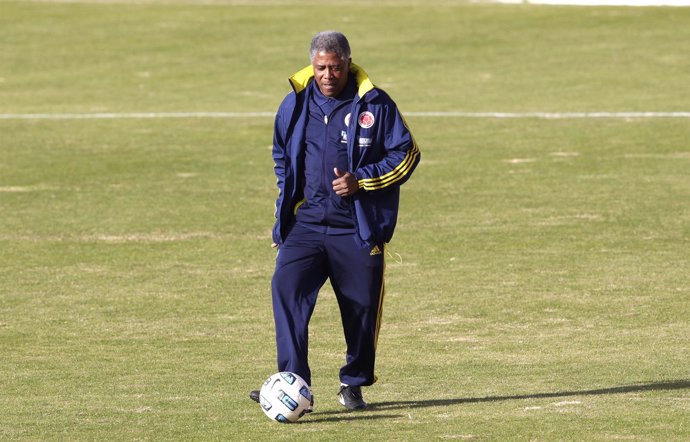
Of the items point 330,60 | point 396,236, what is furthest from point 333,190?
point 396,236

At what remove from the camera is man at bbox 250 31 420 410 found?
29.2ft

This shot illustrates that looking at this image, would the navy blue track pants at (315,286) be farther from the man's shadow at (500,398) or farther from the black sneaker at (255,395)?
the black sneaker at (255,395)

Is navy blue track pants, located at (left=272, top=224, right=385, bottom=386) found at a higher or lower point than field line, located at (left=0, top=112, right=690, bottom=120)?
higher

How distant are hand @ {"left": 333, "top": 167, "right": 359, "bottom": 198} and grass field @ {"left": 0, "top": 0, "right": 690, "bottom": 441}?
51.9 inches

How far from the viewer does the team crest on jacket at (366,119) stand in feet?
29.1

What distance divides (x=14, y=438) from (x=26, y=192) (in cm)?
1216

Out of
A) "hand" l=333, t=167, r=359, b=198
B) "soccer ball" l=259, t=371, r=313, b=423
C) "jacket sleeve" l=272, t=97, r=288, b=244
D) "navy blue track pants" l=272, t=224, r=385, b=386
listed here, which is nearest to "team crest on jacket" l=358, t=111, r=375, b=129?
"hand" l=333, t=167, r=359, b=198

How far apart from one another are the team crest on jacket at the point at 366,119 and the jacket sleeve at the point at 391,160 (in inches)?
3.2

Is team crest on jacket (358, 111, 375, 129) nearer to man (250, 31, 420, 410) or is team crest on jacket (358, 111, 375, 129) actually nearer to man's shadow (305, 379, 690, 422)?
man (250, 31, 420, 410)

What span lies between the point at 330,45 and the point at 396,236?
8581 millimetres

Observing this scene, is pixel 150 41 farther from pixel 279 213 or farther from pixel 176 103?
pixel 279 213

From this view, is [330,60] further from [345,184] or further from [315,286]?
[315,286]

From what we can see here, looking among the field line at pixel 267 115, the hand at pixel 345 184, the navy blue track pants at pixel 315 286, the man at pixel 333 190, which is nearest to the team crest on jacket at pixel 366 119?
the man at pixel 333 190

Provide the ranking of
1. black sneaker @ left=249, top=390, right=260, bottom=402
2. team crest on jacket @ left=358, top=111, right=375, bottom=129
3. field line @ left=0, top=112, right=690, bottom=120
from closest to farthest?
1. team crest on jacket @ left=358, top=111, right=375, bottom=129
2. black sneaker @ left=249, top=390, right=260, bottom=402
3. field line @ left=0, top=112, right=690, bottom=120
